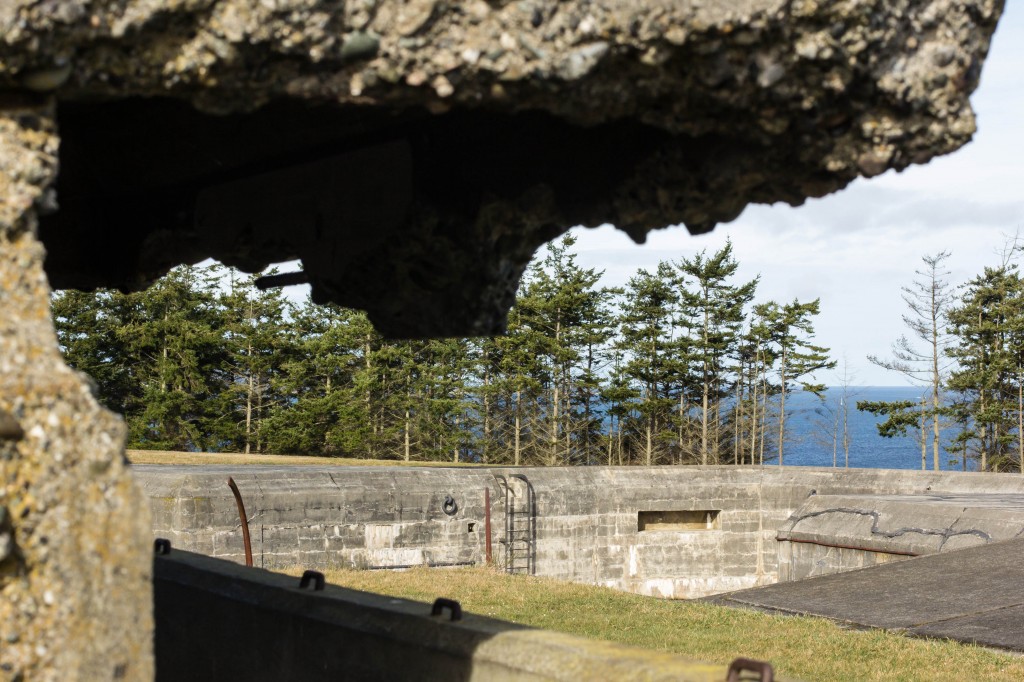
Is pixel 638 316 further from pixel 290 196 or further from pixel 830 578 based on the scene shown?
pixel 290 196

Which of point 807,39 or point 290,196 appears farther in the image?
point 290,196

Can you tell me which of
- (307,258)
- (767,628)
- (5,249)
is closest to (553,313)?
(767,628)

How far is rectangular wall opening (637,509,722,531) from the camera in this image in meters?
17.2

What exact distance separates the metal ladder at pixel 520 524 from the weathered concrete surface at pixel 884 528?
3588mm

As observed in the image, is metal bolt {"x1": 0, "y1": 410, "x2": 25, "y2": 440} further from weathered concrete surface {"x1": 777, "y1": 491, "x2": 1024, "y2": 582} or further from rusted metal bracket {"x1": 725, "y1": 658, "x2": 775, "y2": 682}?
weathered concrete surface {"x1": 777, "y1": 491, "x2": 1024, "y2": 582}

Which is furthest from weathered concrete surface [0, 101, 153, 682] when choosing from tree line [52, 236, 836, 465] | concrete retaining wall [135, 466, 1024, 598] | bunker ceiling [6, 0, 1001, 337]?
tree line [52, 236, 836, 465]

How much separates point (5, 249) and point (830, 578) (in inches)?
392

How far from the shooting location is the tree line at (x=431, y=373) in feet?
94.8

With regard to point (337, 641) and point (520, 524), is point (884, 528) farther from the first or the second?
point (337, 641)

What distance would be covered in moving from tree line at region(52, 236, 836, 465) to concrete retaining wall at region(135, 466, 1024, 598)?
39.9 feet

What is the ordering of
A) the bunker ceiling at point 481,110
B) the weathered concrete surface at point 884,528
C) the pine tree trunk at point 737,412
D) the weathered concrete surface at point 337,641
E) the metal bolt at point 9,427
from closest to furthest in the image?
1. the metal bolt at point 9,427
2. the bunker ceiling at point 481,110
3. the weathered concrete surface at point 337,641
4. the weathered concrete surface at point 884,528
5. the pine tree trunk at point 737,412

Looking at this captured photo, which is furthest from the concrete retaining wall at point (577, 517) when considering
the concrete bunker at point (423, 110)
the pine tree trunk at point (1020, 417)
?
the pine tree trunk at point (1020, 417)

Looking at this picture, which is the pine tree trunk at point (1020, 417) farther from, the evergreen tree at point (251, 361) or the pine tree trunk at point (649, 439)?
the evergreen tree at point (251, 361)

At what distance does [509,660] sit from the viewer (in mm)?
2893
